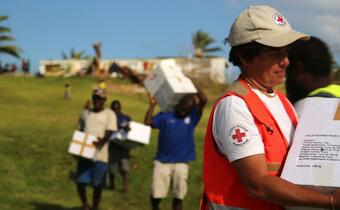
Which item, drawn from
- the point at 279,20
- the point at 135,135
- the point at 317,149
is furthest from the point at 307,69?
the point at 135,135

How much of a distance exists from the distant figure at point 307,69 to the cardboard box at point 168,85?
15.3 ft

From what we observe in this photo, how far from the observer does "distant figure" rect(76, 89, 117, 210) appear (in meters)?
9.13

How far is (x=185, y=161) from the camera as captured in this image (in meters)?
8.78

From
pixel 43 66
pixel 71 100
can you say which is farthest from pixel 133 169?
pixel 43 66

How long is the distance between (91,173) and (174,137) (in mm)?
1395

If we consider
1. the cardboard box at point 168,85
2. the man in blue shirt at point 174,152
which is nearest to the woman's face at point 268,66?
the cardboard box at point 168,85

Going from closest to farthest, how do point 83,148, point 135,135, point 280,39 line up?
point 280,39, point 83,148, point 135,135

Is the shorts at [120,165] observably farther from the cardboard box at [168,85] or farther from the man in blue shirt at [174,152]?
the cardboard box at [168,85]

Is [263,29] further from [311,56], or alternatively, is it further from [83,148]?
[83,148]

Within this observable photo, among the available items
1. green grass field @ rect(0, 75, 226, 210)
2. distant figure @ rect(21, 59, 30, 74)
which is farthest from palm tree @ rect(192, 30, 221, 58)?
green grass field @ rect(0, 75, 226, 210)

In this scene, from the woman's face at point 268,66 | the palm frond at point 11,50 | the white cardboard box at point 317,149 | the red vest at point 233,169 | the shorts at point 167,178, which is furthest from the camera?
the palm frond at point 11,50

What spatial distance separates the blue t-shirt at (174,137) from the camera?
8.70 m

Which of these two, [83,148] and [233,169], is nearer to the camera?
[233,169]

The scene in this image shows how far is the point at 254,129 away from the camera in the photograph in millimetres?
2412
